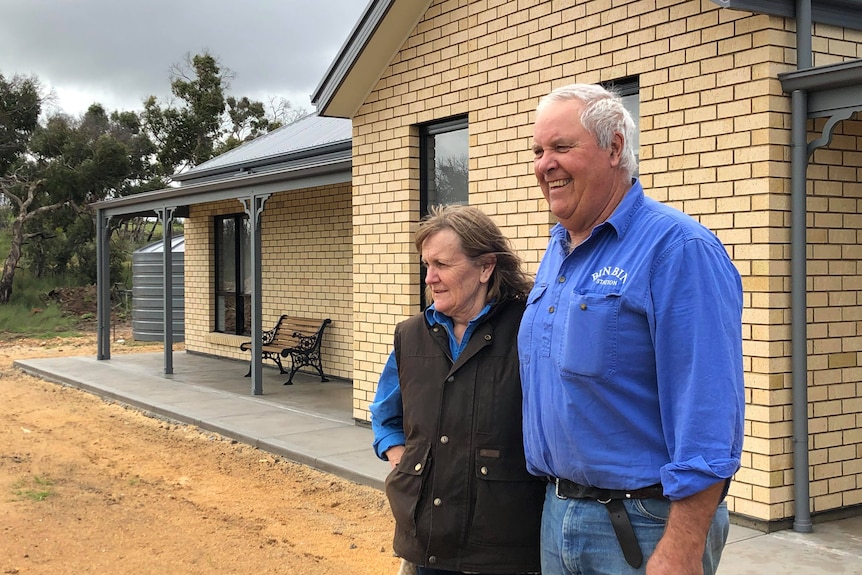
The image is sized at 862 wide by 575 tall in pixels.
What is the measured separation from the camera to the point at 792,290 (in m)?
5.18

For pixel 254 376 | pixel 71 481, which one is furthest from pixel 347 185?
pixel 71 481

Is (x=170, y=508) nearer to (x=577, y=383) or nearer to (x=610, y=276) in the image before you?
(x=577, y=383)

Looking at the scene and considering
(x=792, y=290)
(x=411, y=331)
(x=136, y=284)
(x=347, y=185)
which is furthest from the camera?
(x=136, y=284)

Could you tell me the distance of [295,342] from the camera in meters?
12.9

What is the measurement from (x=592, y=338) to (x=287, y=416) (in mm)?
7996

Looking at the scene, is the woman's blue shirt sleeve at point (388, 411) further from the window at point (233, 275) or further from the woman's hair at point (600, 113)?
the window at point (233, 275)

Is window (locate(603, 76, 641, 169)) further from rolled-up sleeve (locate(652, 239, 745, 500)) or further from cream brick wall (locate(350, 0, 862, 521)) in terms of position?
rolled-up sleeve (locate(652, 239, 745, 500))

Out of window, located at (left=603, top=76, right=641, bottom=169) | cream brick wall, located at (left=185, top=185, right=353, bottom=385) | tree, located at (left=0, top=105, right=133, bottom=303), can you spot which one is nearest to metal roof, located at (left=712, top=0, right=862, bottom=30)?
window, located at (left=603, top=76, right=641, bottom=169)

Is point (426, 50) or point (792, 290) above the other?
point (426, 50)

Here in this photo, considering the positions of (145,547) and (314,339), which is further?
(314,339)

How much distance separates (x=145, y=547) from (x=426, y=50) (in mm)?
4916

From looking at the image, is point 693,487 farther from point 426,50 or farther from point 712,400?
point 426,50

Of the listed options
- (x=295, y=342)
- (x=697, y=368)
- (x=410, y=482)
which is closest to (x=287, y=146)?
(x=295, y=342)

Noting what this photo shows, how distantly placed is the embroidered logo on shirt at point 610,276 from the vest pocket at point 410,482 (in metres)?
0.75
